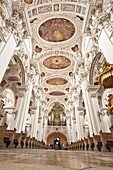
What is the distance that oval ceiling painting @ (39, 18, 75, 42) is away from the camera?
40.0 ft

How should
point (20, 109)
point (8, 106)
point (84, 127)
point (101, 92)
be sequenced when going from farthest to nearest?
point (84, 127)
point (8, 106)
point (101, 92)
point (20, 109)

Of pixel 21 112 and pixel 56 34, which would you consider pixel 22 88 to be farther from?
pixel 56 34

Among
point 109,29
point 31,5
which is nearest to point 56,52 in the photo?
point 31,5

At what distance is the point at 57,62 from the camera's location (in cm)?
1675

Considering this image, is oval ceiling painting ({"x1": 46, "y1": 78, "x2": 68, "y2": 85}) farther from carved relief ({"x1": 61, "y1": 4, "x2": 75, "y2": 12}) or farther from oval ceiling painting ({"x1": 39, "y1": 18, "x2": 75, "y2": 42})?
carved relief ({"x1": 61, "y1": 4, "x2": 75, "y2": 12})

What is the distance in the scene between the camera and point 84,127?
48.0 feet

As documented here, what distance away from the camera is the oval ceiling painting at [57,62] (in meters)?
16.0

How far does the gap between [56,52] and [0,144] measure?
444 inches

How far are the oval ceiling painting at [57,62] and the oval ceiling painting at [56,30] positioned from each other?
2.66 m

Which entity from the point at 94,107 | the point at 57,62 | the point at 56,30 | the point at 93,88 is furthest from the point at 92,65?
the point at 57,62

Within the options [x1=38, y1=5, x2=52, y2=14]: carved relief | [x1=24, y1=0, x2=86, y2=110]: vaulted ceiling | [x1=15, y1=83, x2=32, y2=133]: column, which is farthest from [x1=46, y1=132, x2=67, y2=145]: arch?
[x1=38, y1=5, x2=52, y2=14]: carved relief

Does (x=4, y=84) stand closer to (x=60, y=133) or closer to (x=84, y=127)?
(x=84, y=127)

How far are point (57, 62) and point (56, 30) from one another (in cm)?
452

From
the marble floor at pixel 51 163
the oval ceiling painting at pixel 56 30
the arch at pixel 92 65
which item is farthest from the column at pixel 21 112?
the marble floor at pixel 51 163
